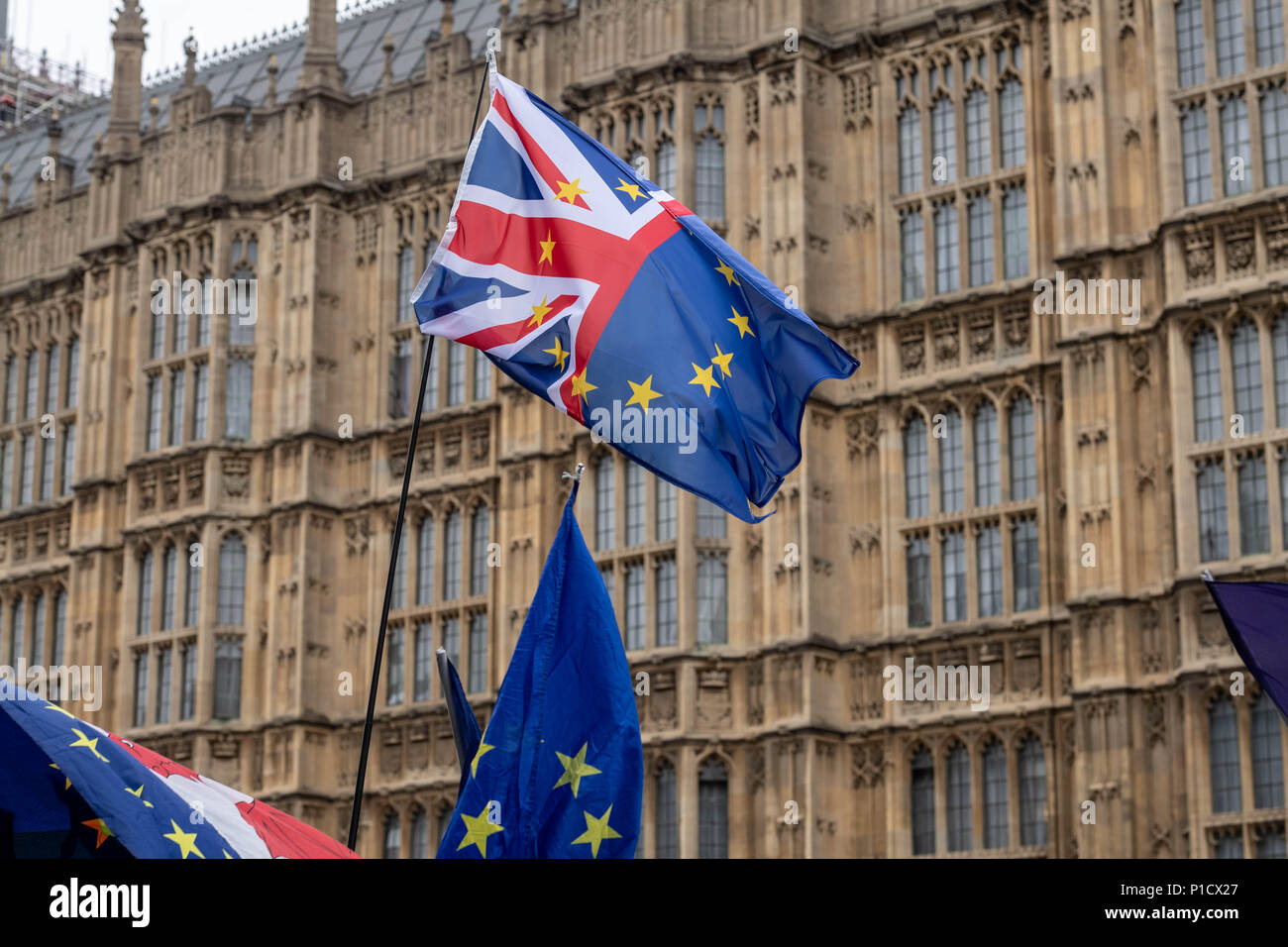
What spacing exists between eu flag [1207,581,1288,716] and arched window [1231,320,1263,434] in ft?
44.5

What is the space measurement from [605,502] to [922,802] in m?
6.58

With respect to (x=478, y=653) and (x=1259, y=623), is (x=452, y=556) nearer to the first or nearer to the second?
(x=478, y=653)

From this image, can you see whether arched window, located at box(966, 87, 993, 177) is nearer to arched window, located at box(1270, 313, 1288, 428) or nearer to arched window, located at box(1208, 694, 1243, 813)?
arched window, located at box(1270, 313, 1288, 428)

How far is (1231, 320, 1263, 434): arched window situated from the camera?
28.0 m

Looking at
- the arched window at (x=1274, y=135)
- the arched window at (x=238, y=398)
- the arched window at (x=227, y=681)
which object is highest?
the arched window at (x=1274, y=135)

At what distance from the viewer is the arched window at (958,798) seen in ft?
98.3

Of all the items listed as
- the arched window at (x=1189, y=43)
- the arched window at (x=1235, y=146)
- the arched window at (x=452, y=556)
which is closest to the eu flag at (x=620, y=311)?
the arched window at (x=1235, y=146)

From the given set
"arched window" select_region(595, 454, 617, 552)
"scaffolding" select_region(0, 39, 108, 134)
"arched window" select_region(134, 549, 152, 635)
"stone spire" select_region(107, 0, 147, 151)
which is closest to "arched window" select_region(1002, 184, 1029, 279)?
"arched window" select_region(595, 454, 617, 552)

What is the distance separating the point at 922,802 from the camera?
30.5m

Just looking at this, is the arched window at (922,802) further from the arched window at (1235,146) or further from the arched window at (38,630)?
the arched window at (38,630)

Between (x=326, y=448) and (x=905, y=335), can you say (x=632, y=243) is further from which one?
(x=326, y=448)

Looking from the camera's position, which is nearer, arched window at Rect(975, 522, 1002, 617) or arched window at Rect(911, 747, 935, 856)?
arched window at Rect(911, 747, 935, 856)

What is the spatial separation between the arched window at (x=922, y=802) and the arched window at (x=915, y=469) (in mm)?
3355

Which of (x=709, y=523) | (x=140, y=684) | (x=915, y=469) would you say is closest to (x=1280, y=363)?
(x=915, y=469)
